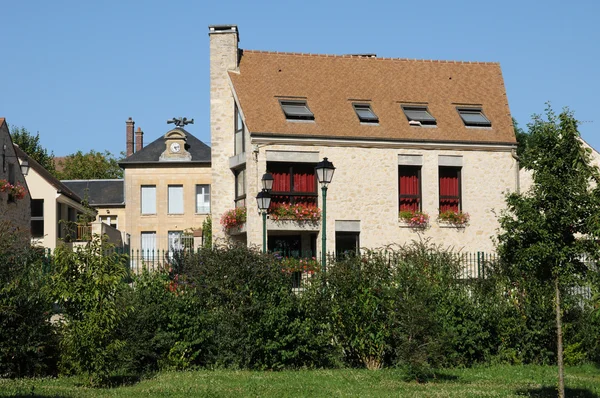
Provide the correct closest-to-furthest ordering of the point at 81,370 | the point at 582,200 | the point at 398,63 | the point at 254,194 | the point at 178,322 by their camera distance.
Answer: the point at 582,200 → the point at 81,370 → the point at 178,322 → the point at 254,194 → the point at 398,63

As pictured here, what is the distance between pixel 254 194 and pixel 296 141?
222 centimetres

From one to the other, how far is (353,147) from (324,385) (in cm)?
1568

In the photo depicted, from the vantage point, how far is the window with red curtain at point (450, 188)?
31719 mm

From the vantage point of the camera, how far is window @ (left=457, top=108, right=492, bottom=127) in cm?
3206

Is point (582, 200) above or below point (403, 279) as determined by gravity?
above

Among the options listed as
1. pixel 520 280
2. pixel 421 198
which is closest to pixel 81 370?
pixel 520 280

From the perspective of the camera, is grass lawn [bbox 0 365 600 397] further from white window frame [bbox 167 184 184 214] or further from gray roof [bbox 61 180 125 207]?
gray roof [bbox 61 180 125 207]

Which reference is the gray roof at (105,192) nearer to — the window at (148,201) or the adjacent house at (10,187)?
the window at (148,201)

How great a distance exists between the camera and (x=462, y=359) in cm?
1934

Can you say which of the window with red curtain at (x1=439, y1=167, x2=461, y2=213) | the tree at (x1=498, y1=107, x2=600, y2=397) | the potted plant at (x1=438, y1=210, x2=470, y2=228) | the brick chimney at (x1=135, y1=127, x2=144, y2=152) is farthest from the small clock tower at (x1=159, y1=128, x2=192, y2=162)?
the tree at (x1=498, y1=107, x2=600, y2=397)

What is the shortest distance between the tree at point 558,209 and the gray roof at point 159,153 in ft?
121

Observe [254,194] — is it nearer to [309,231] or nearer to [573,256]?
[309,231]

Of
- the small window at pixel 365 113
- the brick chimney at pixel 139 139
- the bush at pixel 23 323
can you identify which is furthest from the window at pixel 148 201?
the bush at pixel 23 323

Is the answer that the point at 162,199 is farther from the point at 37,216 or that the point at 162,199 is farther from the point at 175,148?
the point at 37,216
